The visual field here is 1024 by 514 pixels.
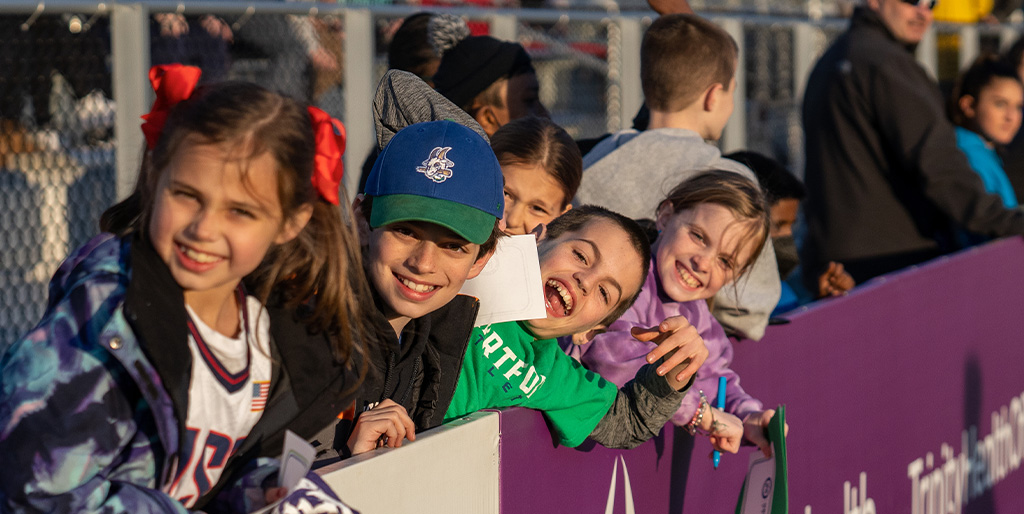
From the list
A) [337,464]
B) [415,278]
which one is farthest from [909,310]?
[337,464]

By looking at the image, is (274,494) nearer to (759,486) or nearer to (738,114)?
(759,486)

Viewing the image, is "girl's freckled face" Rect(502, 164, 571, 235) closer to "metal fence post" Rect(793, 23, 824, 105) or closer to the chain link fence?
the chain link fence

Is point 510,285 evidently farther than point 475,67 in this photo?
No

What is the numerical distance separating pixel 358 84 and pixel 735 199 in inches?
104

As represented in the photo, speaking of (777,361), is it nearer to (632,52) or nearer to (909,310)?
(909,310)

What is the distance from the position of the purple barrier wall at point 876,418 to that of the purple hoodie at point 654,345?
15cm

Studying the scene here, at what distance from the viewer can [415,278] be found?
207 centimetres

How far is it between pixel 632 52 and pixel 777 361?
11.3 feet

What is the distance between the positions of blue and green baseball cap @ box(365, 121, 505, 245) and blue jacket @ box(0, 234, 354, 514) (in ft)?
1.96

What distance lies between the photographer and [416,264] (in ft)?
Answer: 6.75

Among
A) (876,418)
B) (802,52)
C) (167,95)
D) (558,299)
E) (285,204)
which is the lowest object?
(876,418)

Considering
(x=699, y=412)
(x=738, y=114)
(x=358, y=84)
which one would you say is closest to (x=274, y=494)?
(x=699, y=412)

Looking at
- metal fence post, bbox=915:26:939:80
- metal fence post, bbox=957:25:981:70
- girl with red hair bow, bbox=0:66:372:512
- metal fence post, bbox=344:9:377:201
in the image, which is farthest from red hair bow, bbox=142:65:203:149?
metal fence post, bbox=957:25:981:70

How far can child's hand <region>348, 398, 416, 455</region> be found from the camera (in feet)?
6.14
